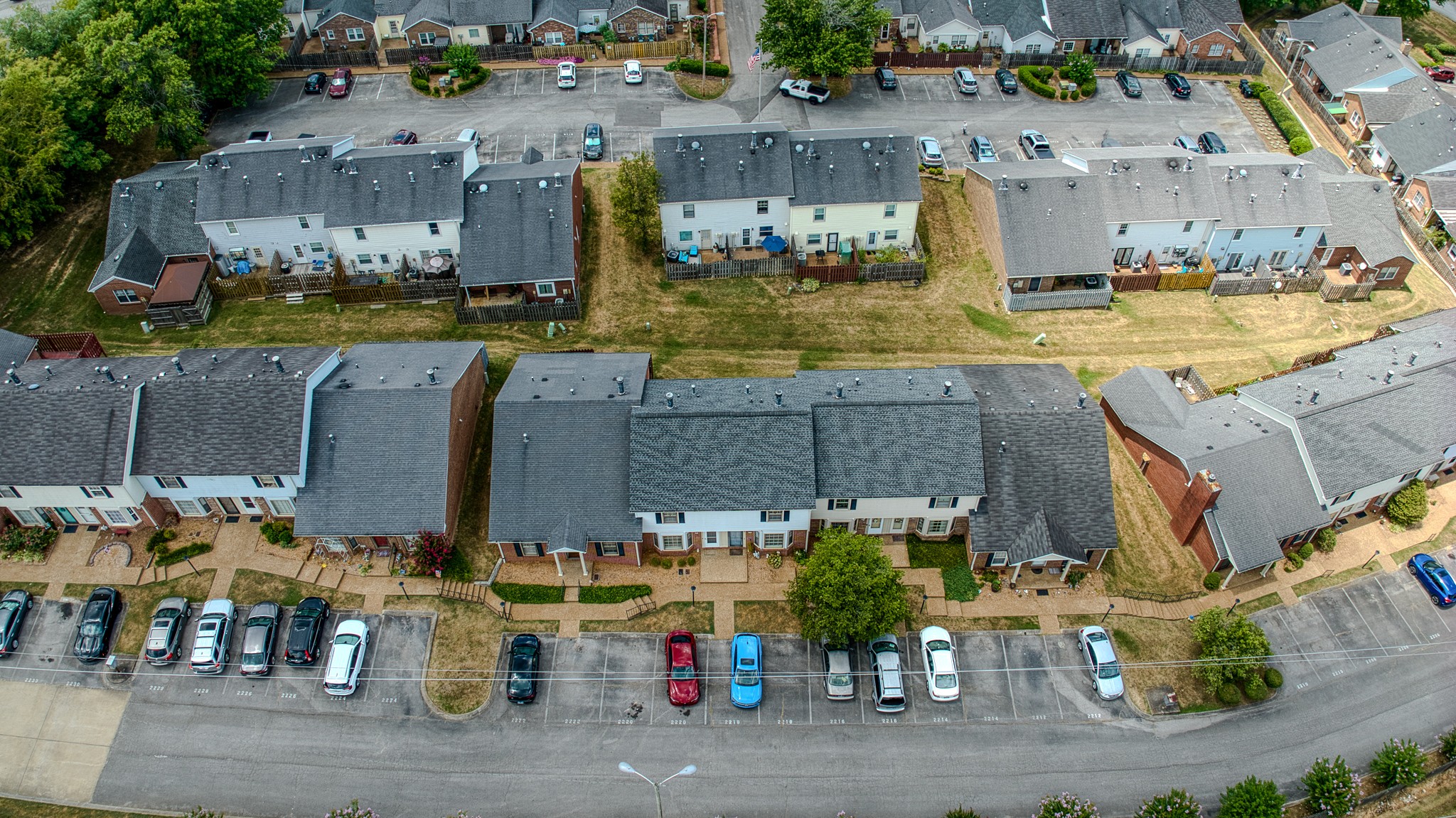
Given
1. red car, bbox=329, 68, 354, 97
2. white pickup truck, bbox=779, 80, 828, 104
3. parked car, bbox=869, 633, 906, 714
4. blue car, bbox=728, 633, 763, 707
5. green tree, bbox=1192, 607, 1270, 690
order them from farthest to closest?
1. white pickup truck, bbox=779, 80, 828, 104
2. red car, bbox=329, 68, 354, 97
3. green tree, bbox=1192, 607, 1270, 690
4. blue car, bbox=728, 633, 763, 707
5. parked car, bbox=869, 633, 906, 714

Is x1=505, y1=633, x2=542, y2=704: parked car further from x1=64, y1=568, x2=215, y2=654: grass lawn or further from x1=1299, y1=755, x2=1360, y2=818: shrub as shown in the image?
x1=1299, y1=755, x2=1360, y2=818: shrub

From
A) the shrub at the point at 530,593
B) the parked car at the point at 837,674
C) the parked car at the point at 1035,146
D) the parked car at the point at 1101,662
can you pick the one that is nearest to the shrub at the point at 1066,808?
the parked car at the point at 1101,662

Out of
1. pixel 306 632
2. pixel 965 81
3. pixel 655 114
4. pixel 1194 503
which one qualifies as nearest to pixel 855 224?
pixel 655 114

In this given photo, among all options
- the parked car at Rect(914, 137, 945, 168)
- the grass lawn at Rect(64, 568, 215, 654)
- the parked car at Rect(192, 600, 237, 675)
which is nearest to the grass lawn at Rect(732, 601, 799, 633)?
the parked car at Rect(192, 600, 237, 675)

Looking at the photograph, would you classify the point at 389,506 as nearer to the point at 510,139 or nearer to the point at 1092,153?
the point at 510,139

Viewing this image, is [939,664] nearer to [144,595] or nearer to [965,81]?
[144,595]

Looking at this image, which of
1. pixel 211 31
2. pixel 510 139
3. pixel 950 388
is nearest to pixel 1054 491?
pixel 950 388
